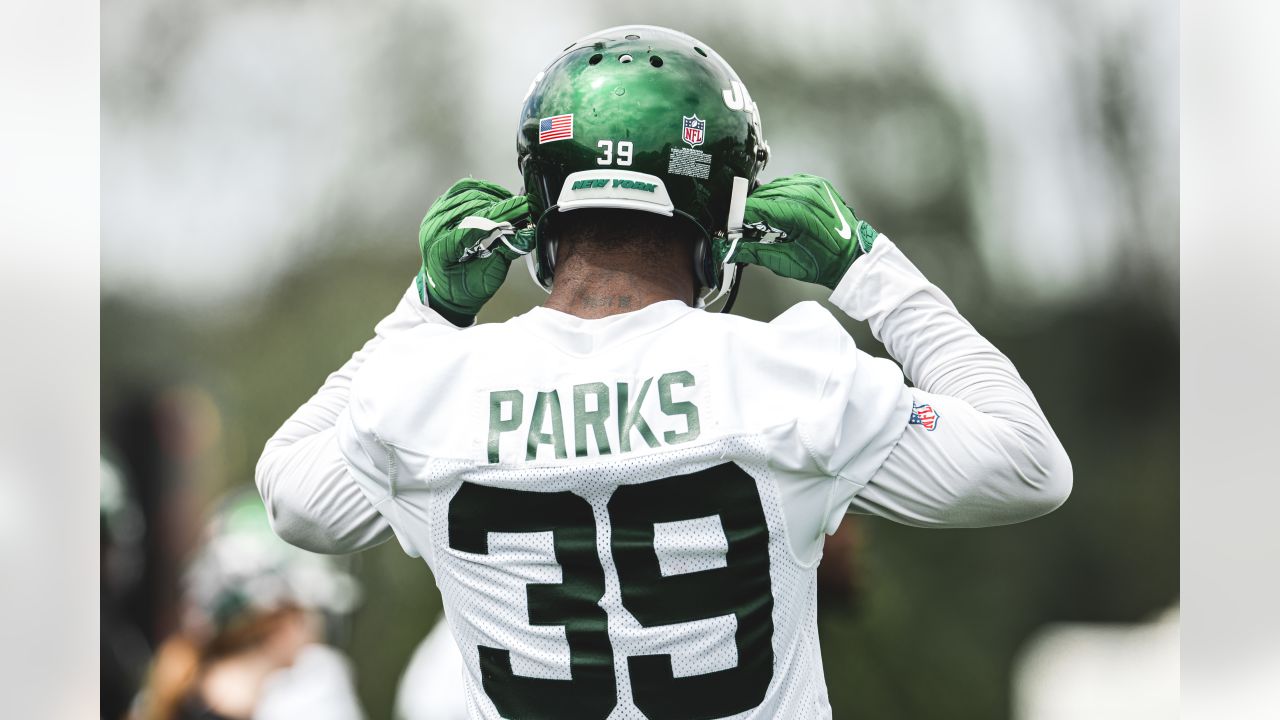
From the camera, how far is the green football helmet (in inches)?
53.5

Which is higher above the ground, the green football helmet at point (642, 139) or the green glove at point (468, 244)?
the green football helmet at point (642, 139)

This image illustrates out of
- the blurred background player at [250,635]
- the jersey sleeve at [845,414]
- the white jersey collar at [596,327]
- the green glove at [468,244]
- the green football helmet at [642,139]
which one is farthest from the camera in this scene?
the blurred background player at [250,635]

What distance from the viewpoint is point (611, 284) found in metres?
1.30

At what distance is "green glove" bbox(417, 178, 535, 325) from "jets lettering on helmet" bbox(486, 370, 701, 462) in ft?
1.17

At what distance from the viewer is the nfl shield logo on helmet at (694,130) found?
4.57 feet

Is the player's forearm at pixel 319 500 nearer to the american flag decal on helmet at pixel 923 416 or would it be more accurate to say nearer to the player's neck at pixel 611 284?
the player's neck at pixel 611 284

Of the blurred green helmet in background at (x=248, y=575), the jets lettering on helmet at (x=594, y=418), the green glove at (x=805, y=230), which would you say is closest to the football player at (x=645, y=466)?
the jets lettering on helmet at (x=594, y=418)

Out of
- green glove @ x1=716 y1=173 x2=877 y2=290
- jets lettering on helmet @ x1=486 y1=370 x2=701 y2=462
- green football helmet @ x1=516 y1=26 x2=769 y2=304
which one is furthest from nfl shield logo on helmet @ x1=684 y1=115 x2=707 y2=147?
jets lettering on helmet @ x1=486 y1=370 x2=701 y2=462

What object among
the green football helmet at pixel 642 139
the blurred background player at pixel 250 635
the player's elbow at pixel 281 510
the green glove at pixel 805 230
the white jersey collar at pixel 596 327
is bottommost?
the blurred background player at pixel 250 635

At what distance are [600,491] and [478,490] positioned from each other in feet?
0.46

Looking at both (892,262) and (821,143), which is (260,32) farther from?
(892,262)

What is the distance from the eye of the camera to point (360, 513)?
1.34 metres

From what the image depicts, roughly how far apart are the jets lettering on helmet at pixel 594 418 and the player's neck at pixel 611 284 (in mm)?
123

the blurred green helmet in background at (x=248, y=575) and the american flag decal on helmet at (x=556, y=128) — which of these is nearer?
the american flag decal on helmet at (x=556, y=128)
